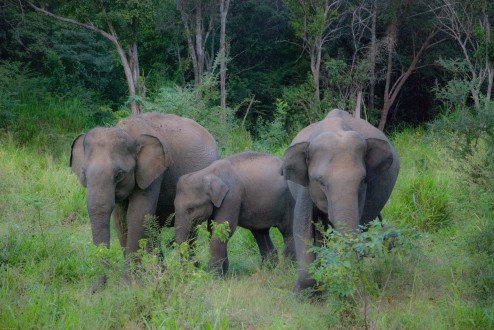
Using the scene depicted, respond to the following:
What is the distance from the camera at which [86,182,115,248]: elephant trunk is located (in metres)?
7.23

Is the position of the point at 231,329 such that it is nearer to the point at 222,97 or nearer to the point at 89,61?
the point at 222,97

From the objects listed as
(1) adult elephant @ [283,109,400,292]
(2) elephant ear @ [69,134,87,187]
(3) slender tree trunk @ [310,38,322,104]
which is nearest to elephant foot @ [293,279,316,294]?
(1) adult elephant @ [283,109,400,292]

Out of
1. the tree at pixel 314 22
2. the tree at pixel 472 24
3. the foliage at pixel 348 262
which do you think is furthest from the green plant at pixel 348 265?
the tree at pixel 314 22

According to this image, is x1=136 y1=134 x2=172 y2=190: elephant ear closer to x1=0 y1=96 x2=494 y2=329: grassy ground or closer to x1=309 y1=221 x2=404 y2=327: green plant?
x1=0 y1=96 x2=494 y2=329: grassy ground

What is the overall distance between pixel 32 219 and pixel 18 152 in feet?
14.6

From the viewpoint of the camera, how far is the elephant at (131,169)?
287 inches

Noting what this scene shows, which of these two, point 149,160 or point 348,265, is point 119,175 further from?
point 348,265

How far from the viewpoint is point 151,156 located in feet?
25.7

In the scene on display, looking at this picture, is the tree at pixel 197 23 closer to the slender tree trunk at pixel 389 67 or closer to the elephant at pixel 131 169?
the slender tree trunk at pixel 389 67

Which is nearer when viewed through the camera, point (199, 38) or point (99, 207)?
point (99, 207)

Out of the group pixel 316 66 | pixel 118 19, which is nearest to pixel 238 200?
pixel 118 19

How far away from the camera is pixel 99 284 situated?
7.16 metres

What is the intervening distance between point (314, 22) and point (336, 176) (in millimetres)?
16807

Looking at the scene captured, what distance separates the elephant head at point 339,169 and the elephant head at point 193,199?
4.97 feet
